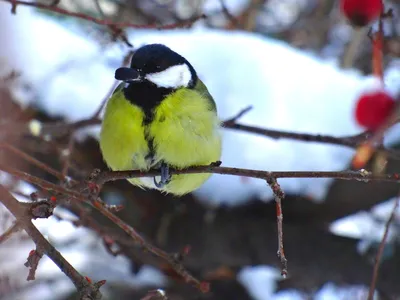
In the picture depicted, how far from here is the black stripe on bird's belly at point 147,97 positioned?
1446 mm

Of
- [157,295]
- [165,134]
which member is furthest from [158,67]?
[157,295]

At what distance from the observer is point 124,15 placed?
3.26 metres

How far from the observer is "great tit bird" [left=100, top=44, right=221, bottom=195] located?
1443 mm

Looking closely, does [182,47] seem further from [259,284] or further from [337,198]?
[259,284]

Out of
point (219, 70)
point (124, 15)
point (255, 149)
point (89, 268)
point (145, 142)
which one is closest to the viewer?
point (145, 142)

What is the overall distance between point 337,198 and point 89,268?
1.36 metres

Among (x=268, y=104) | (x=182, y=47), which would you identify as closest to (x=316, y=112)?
(x=268, y=104)

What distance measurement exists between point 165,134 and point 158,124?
0.10 ft

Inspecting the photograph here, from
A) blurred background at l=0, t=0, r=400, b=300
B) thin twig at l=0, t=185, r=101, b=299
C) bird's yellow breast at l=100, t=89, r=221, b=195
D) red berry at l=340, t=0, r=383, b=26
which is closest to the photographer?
thin twig at l=0, t=185, r=101, b=299

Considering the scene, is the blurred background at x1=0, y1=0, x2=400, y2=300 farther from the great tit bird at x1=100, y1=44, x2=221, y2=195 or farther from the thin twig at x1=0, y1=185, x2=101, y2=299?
the thin twig at x1=0, y1=185, x2=101, y2=299

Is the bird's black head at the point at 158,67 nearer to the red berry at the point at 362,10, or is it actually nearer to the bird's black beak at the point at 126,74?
the bird's black beak at the point at 126,74

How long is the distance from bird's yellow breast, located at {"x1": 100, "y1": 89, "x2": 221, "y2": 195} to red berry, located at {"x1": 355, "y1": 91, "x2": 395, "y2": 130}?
1.66 feet

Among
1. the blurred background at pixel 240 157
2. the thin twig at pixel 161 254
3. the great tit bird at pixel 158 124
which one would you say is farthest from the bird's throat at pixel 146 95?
the blurred background at pixel 240 157

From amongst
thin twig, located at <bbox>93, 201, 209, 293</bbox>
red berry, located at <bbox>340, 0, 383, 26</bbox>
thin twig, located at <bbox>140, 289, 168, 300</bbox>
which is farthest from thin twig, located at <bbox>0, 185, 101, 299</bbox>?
red berry, located at <bbox>340, 0, 383, 26</bbox>
